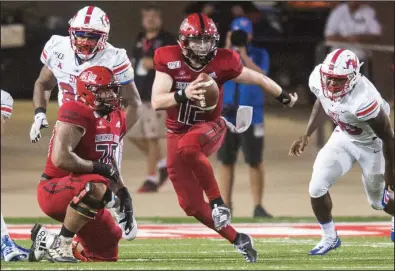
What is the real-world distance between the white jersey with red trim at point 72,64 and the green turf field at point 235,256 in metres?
1.24

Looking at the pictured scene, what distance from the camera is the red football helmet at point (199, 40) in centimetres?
980

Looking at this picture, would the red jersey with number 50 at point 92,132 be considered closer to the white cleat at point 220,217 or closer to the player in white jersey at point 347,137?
the white cleat at point 220,217

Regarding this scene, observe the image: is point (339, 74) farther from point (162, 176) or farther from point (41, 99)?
point (162, 176)

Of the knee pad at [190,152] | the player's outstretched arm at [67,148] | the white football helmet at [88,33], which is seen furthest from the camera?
the white football helmet at [88,33]

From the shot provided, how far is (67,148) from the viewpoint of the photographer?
8938 millimetres

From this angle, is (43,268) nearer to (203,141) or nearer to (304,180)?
(203,141)

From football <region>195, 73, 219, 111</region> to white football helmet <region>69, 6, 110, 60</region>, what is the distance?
0.94 meters

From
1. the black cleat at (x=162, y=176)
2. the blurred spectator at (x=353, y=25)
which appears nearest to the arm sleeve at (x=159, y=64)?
the black cleat at (x=162, y=176)

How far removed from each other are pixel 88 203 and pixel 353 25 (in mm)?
8534

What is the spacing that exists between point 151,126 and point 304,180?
226 cm

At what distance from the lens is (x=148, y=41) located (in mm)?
14625

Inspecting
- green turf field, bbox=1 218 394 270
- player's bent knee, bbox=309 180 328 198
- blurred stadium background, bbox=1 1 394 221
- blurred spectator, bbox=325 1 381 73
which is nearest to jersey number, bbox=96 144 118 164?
green turf field, bbox=1 218 394 270

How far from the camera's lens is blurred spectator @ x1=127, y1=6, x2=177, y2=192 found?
14.6 metres

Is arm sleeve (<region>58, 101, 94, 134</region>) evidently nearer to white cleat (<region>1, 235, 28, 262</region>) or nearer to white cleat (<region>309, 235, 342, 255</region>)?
white cleat (<region>1, 235, 28, 262</region>)
